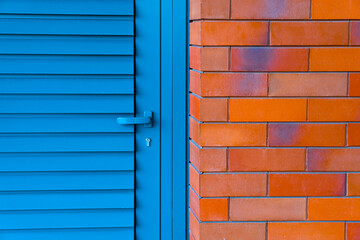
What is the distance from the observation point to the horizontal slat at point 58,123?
2406 millimetres

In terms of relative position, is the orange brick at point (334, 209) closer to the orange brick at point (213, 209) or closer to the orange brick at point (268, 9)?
the orange brick at point (213, 209)

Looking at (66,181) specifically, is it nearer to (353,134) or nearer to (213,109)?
(213,109)

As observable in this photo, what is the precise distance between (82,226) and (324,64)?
123cm

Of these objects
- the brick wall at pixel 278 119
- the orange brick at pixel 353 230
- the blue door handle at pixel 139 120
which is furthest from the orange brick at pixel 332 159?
the blue door handle at pixel 139 120

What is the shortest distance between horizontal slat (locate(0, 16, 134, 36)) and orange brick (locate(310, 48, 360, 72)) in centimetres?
79

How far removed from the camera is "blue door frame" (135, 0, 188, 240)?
2436 mm

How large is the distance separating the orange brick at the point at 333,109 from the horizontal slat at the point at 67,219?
91 cm

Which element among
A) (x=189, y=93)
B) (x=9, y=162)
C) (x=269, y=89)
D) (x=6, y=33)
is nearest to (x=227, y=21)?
(x=269, y=89)

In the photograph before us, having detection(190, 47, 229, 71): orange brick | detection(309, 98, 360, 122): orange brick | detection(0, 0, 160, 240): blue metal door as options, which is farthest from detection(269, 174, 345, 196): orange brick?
detection(0, 0, 160, 240): blue metal door

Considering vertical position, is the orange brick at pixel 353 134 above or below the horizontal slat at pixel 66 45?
below

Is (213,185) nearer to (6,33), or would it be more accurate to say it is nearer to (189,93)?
(189,93)

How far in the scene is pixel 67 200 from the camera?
244 cm

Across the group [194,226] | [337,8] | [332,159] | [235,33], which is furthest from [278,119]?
[194,226]

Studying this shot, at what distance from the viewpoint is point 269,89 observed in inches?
83.7
